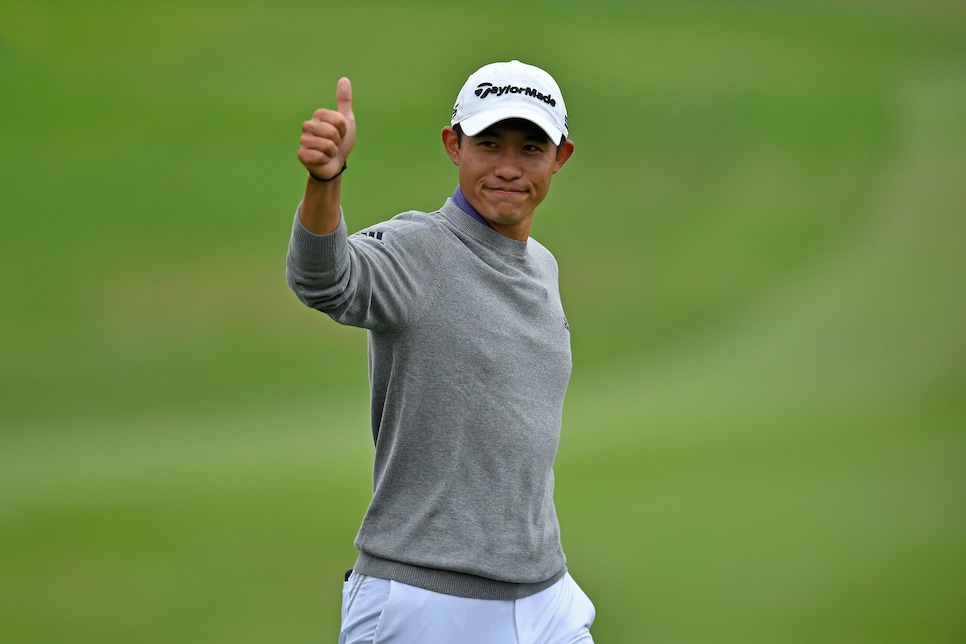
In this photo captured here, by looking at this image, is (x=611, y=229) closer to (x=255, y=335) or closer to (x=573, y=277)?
(x=573, y=277)

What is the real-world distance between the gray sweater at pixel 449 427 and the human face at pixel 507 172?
0.28 ft

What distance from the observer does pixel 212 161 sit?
4121 millimetres

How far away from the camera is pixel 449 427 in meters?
1.54

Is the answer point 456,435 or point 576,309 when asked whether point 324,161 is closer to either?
point 456,435

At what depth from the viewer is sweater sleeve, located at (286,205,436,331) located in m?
1.32

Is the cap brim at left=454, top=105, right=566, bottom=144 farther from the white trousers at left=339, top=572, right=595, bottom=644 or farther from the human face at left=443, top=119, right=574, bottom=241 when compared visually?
the white trousers at left=339, top=572, right=595, bottom=644

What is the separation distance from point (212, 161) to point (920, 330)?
2.64m

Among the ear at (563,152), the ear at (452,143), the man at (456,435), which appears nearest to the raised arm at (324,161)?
the man at (456,435)

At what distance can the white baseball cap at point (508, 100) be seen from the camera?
1.65 metres

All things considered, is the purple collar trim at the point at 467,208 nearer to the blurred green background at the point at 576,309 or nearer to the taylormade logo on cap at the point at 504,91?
the taylormade logo on cap at the point at 504,91

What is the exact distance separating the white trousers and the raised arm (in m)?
0.52

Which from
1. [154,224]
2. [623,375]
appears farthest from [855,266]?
[154,224]

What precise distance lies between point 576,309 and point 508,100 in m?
2.71

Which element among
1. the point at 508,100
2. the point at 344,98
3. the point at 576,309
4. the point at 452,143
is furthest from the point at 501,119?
the point at 576,309
